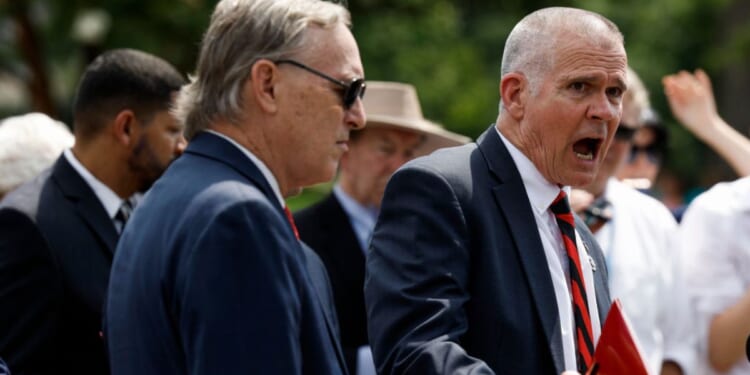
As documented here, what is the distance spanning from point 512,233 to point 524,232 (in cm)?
4

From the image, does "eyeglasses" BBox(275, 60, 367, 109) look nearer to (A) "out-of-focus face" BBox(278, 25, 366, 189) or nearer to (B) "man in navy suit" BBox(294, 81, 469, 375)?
(A) "out-of-focus face" BBox(278, 25, 366, 189)

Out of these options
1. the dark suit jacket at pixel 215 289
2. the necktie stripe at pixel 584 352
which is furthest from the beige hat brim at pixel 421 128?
the dark suit jacket at pixel 215 289

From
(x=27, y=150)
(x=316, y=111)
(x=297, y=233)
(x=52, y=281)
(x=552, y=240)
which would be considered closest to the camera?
(x=316, y=111)

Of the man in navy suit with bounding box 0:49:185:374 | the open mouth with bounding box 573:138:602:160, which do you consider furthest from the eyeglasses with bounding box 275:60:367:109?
the man in navy suit with bounding box 0:49:185:374

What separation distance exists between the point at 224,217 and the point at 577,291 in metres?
1.18

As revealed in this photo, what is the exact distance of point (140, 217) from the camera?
9.12ft

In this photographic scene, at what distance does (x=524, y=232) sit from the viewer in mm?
3311

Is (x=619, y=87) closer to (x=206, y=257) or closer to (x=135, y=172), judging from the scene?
(x=206, y=257)

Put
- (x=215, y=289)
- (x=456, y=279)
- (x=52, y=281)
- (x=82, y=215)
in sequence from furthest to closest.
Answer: (x=82, y=215) < (x=52, y=281) < (x=456, y=279) < (x=215, y=289)

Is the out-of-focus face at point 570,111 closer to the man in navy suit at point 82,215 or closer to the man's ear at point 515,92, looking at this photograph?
the man's ear at point 515,92

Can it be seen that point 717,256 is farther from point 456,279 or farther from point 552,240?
point 456,279

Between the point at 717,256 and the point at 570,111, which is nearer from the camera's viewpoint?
the point at 570,111

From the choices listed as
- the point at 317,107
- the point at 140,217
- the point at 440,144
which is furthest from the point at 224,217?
the point at 440,144

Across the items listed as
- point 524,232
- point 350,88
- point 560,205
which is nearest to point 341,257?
point 560,205
